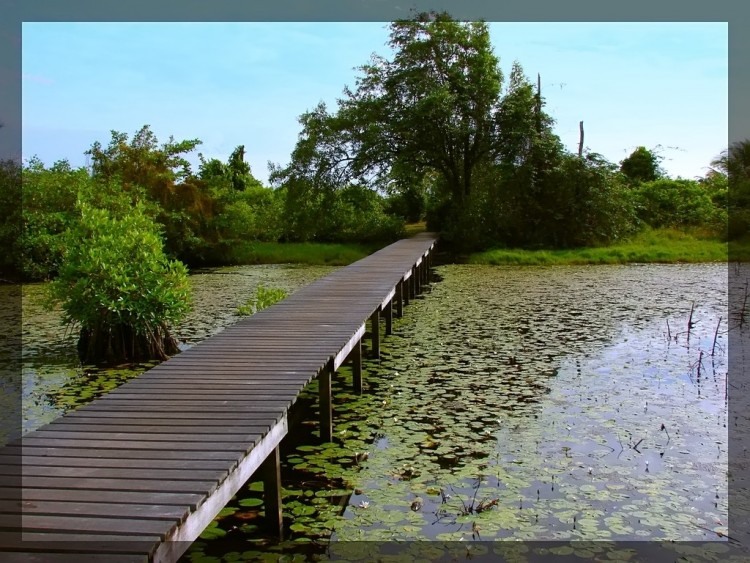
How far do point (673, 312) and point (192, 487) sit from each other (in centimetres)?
917

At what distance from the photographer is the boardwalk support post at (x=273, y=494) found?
362cm

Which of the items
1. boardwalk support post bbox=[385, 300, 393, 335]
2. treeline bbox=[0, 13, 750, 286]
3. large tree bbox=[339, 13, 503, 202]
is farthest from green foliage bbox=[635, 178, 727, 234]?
boardwalk support post bbox=[385, 300, 393, 335]

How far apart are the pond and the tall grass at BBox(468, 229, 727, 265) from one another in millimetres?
8976

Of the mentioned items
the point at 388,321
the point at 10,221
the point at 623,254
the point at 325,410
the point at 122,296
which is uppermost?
the point at 10,221

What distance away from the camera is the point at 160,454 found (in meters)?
3.23

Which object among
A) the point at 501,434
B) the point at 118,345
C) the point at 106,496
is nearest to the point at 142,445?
the point at 106,496

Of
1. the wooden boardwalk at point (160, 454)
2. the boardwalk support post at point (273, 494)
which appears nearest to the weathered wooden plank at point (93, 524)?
the wooden boardwalk at point (160, 454)

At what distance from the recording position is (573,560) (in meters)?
3.30

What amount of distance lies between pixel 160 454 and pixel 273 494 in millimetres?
701

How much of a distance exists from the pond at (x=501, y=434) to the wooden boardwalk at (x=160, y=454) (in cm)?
46

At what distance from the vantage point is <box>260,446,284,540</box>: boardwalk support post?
362 centimetres

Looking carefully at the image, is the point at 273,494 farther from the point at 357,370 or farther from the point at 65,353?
the point at 65,353

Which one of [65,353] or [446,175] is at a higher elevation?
[446,175]

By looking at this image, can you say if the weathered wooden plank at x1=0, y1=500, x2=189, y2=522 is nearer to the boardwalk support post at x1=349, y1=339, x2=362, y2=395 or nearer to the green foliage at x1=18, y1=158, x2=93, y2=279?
the boardwalk support post at x1=349, y1=339, x2=362, y2=395
